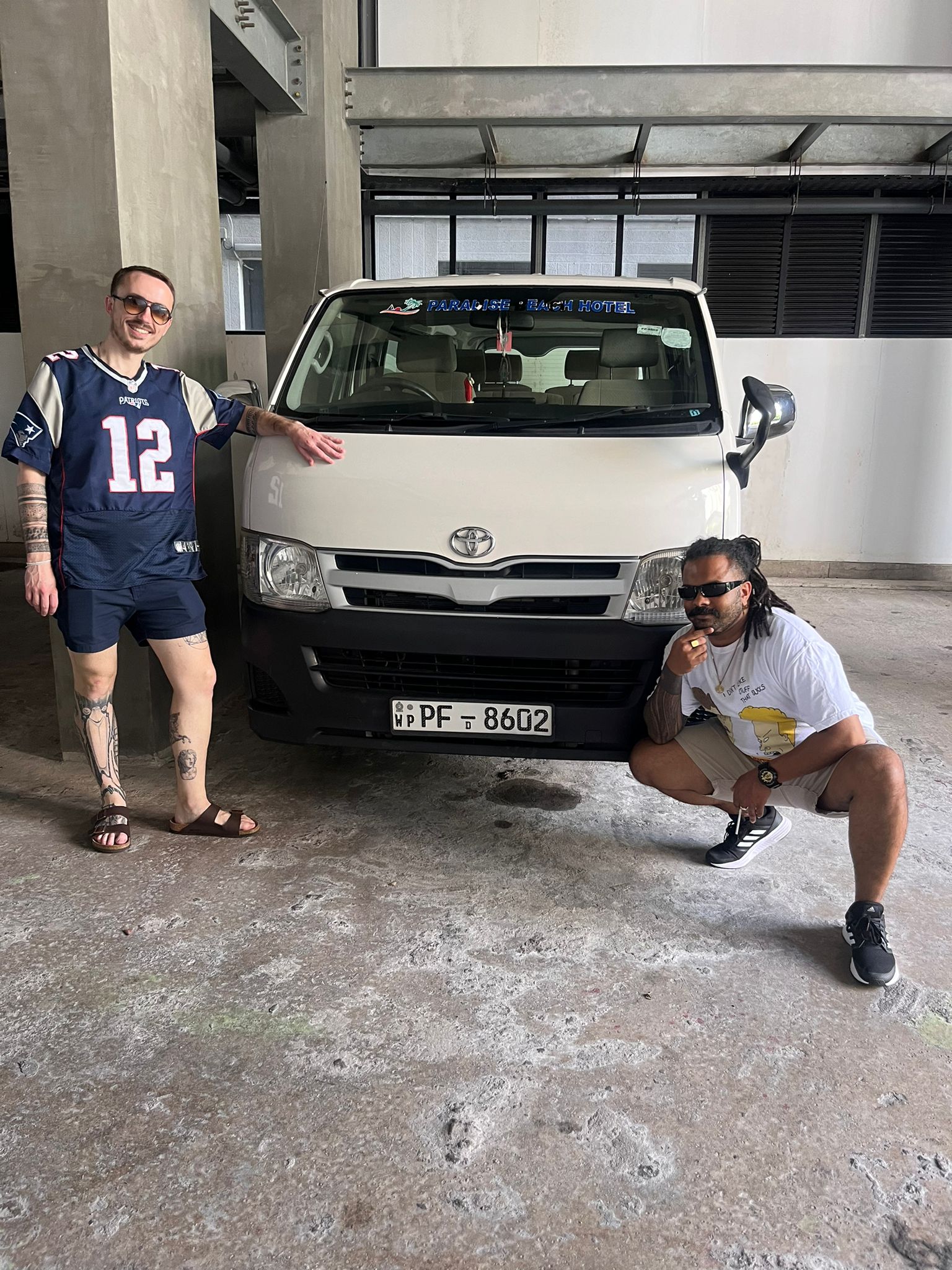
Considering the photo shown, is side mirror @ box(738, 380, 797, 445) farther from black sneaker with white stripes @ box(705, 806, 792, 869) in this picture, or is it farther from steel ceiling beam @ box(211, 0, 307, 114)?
steel ceiling beam @ box(211, 0, 307, 114)

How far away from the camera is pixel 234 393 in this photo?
11.9 feet

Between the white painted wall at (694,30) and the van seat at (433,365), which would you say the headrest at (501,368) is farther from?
the white painted wall at (694,30)

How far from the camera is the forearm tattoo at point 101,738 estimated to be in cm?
326

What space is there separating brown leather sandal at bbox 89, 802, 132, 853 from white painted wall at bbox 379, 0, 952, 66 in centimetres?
731

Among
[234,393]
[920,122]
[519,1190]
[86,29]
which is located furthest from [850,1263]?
[920,122]

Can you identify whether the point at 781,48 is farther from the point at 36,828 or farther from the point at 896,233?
the point at 36,828

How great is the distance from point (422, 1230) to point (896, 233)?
361 inches

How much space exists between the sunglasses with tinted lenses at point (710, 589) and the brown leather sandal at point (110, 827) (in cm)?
212

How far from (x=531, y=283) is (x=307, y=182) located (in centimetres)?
321

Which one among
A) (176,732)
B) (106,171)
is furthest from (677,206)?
(176,732)

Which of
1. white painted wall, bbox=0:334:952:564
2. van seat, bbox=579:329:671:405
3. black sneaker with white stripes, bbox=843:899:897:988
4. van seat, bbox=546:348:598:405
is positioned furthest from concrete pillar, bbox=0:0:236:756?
white painted wall, bbox=0:334:952:564

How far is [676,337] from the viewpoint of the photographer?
12.0 feet

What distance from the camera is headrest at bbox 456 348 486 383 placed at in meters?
3.70

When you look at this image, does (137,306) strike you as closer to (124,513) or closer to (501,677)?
(124,513)
